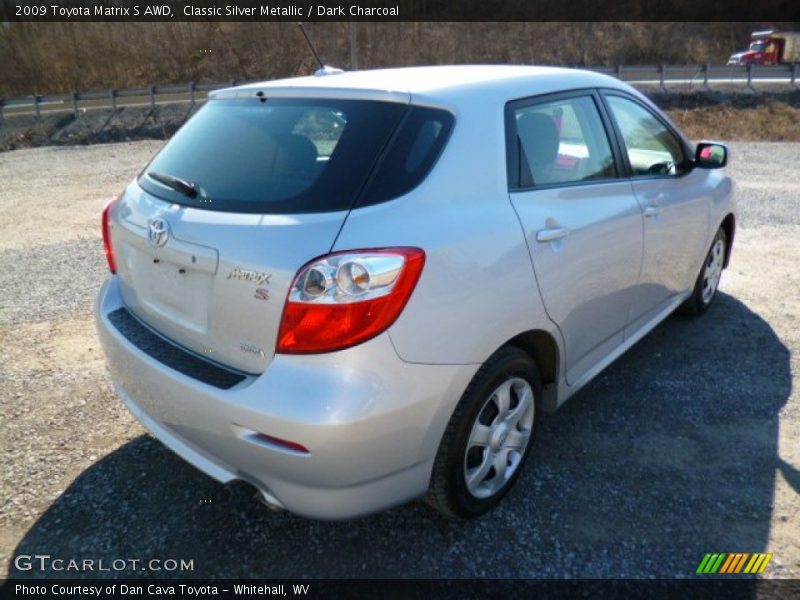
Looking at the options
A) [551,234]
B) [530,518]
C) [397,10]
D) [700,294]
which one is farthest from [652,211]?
[397,10]

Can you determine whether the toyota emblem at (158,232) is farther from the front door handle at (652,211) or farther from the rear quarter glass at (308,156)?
the front door handle at (652,211)

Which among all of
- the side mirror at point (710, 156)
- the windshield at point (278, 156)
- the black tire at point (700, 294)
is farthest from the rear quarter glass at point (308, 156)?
the black tire at point (700, 294)

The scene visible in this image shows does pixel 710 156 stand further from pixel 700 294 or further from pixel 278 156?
pixel 278 156

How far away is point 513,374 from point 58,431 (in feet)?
7.92

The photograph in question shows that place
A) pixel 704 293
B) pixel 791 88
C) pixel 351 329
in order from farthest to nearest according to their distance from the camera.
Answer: pixel 791 88, pixel 704 293, pixel 351 329

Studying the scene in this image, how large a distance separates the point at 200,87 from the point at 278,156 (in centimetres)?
1993

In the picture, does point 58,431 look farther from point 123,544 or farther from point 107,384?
point 123,544

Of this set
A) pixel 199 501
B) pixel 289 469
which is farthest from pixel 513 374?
pixel 199 501

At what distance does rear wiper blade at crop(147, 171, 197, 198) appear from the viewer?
7.79ft

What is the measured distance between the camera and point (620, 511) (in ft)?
8.64

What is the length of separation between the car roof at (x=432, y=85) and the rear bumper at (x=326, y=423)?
1016mm

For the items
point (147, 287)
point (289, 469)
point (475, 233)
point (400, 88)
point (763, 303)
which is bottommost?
point (763, 303)

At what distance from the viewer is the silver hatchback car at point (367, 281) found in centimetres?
196

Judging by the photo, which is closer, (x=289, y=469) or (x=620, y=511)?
(x=289, y=469)
